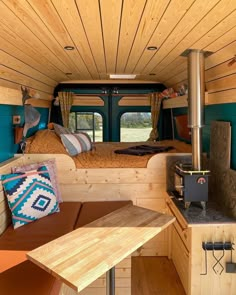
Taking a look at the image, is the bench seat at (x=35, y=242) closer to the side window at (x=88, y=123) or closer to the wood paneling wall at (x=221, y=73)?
the wood paneling wall at (x=221, y=73)

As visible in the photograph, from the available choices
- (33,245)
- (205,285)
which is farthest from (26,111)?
(205,285)

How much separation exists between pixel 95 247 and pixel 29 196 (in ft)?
3.18

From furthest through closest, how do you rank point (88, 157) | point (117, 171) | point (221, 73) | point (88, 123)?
point (88, 123) → point (88, 157) → point (117, 171) → point (221, 73)

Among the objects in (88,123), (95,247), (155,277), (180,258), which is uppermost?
(88,123)

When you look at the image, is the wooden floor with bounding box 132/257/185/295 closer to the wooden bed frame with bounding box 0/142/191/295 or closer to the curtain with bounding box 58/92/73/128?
the wooden bed frame with bounding box 0/142/191/295

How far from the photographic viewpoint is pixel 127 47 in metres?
2.28

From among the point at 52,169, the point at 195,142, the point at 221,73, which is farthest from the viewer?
the point at 52,169

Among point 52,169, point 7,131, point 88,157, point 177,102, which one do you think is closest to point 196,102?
point 88,157

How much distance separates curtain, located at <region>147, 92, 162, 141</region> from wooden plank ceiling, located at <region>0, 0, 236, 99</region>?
1845 millimetres

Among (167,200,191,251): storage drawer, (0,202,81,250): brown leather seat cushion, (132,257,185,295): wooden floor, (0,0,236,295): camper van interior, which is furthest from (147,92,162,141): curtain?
(0,202,81,250): brown leather seat cushion

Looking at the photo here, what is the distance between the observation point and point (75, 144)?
10.2ft

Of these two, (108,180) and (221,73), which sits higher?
(221,73)

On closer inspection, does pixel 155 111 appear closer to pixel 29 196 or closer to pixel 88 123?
pixel 88 123

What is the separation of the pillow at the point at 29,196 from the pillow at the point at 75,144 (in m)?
0.60
